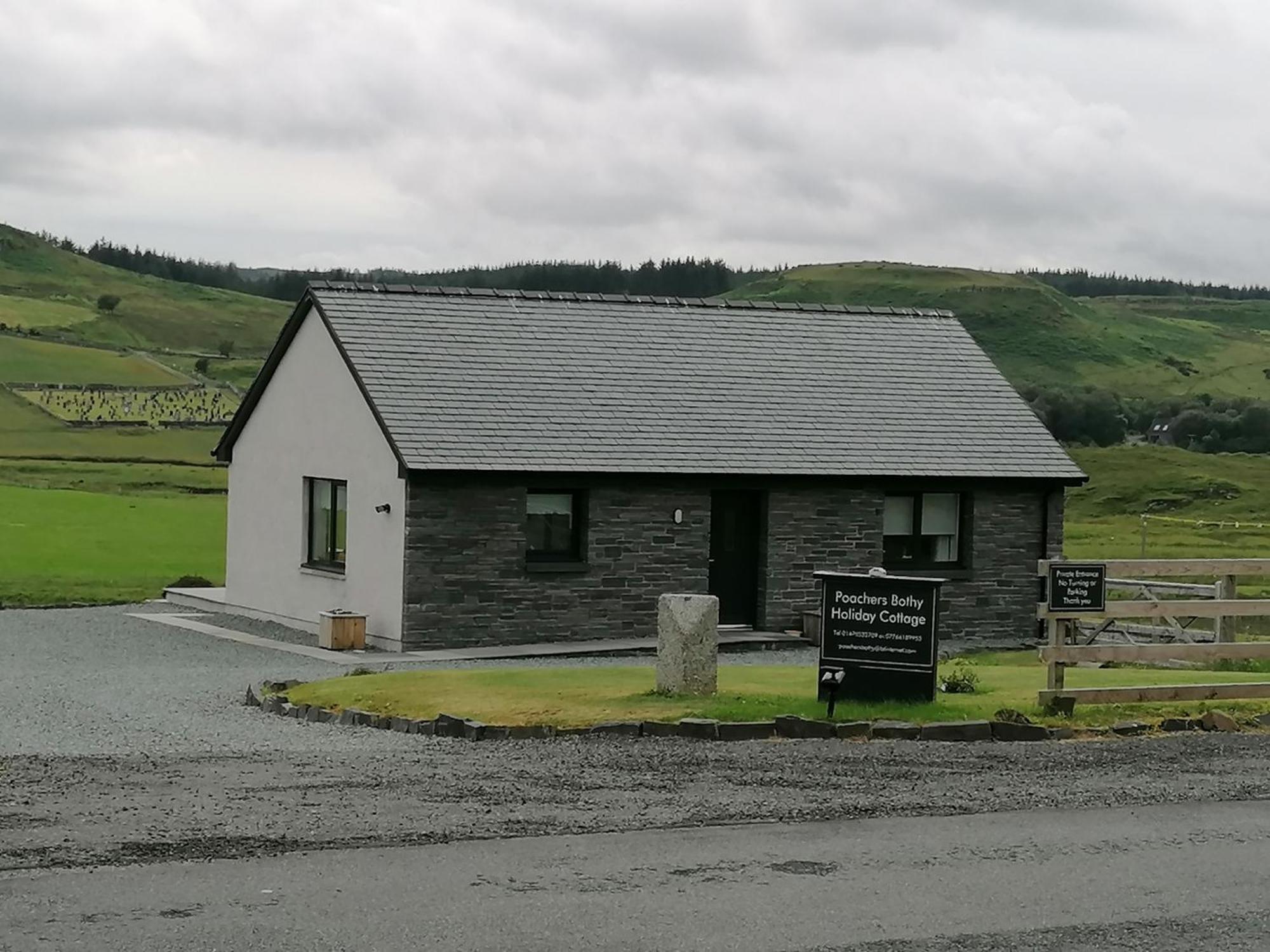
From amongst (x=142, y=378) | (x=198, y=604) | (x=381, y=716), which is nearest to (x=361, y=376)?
(x=198, y=604)

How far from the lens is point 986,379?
110ft

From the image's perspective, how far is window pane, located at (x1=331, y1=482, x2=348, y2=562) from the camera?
28.7m

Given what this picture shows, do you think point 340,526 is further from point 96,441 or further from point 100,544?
point 96,441

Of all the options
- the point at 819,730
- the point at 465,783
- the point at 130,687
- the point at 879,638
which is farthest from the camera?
the point at 130,687

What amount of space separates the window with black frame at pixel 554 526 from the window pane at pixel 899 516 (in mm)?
5546

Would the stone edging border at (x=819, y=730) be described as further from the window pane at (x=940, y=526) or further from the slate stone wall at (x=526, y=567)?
the window pane at (x=940, y=526)

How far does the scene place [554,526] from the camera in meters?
27.5

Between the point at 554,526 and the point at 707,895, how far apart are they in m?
18.5

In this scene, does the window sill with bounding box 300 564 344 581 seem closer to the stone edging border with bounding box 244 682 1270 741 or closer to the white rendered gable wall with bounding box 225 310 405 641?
the white rendered gable wall with bounding box 225 310 405 641

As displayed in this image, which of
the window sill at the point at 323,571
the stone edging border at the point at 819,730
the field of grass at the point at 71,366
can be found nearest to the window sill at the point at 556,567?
the window sill at the point at 323,571

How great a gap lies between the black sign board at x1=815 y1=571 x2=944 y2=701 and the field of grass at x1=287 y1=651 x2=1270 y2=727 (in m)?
0.19

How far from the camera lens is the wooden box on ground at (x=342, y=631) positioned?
26.1 metres

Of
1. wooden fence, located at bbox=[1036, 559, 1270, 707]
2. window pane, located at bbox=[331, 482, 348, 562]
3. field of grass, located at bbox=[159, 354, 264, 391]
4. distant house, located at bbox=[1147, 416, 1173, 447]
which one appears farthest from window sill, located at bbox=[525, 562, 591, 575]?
field of grass, located at bbox=[159, 354, 264, 391]

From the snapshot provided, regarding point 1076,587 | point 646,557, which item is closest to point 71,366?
point 646,557
